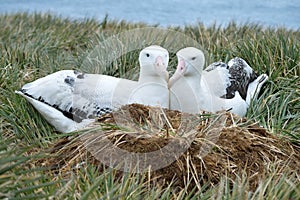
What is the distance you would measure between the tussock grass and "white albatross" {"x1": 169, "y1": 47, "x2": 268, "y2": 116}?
0.14 m

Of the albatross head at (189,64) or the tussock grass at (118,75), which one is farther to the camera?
the albatross head at (189,64)

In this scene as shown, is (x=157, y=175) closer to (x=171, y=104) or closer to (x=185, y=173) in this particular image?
(x=185, y=173)

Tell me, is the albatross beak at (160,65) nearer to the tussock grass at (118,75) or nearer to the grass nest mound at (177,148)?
the grass nest mound at (177,148)

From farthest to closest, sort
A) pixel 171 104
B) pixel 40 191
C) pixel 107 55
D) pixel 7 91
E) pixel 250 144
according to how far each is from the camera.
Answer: pixel 107 55 < pixel 7 91 < pixel 171 104 < pixel 250 144 < pixel 40 191

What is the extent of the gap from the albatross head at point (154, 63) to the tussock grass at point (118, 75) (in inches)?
29.4

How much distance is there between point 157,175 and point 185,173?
0.16 m

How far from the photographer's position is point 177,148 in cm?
364

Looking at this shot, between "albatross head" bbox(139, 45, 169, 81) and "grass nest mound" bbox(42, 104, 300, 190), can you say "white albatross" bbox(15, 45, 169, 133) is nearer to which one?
"albatross head" bbox(139, 45, 169, 81)

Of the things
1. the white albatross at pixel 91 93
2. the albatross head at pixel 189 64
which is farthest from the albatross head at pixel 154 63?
the albatross head at pixel 189 64

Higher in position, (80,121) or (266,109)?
(266,109)

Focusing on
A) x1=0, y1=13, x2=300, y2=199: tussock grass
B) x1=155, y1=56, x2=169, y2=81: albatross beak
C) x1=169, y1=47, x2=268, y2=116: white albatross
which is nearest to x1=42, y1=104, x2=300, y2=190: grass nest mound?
x1=0, y1=13, x2=300, y2=199: tussock grass

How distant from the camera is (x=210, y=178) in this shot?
3584 millimetres

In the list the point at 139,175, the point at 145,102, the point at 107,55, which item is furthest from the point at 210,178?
the point at 107,55

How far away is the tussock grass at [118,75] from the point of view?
2873 millimetres
